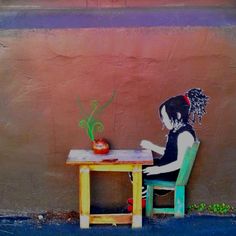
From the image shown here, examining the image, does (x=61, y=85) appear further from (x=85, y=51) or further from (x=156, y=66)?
(x=156, y=66)

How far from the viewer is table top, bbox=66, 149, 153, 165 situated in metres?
4.66

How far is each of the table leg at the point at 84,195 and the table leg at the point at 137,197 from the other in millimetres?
433

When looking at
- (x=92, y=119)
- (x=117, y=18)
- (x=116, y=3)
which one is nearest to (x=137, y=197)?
(x=92, y=119)

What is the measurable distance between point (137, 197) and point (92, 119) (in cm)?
86

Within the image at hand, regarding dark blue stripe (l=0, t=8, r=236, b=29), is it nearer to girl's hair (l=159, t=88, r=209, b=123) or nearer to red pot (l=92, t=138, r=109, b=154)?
girl's hair (l=159, t=88, r=209, b=123)

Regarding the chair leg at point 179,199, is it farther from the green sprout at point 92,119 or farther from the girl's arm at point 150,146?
the green sprout at point 92,119

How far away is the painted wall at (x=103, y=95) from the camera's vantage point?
475cm

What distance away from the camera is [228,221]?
198 inches

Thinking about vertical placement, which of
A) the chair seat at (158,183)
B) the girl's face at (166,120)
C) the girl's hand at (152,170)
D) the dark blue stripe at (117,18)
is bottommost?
the chair seat at (158,183)

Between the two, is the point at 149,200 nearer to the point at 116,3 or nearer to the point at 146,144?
the point at 146,144

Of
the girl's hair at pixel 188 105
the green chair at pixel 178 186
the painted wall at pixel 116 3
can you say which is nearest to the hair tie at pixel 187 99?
the girl's hair at pixel 188 105

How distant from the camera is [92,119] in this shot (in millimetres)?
4926

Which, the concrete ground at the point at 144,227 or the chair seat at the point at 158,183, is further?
the chair seat at the point at 158,183

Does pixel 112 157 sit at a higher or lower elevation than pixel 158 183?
higher
